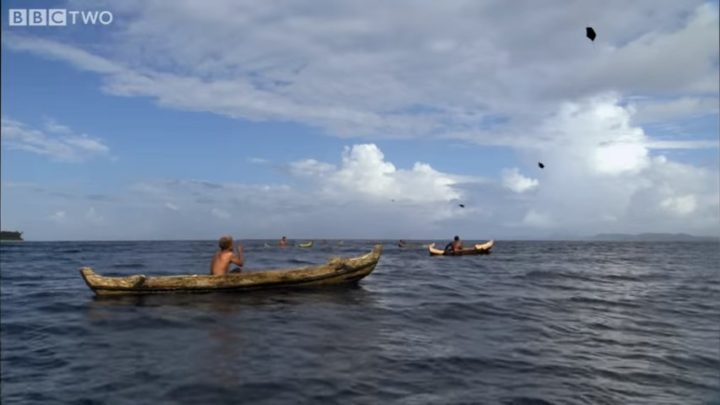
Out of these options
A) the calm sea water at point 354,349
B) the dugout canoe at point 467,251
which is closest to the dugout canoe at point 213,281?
the calm sea water at point 354,349

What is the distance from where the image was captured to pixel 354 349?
31.2 ft

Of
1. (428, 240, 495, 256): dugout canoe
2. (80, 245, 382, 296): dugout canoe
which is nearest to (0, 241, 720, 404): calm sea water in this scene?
(80, 245, 382, 296): dugout canoe

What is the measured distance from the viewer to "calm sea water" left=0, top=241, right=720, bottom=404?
23.7 feet

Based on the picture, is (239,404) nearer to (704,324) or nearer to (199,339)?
(199,339)

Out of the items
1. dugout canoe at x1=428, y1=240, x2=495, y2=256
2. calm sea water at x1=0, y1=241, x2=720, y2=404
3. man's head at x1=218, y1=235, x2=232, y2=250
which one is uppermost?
man's head at x1=218, y1=235, x2=232, y2=250

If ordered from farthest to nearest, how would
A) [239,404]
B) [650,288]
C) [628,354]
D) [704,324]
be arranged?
[650,288], [704,324], [628,354], [239,404]

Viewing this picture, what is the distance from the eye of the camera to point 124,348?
9570 mm

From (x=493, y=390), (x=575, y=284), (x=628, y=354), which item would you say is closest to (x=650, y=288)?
(x=575, y=284)

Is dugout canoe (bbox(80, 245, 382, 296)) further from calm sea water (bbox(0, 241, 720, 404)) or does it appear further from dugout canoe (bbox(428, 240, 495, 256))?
dugout canoe (bbox(428, 240, 495, 256))

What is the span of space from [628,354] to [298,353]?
629cm

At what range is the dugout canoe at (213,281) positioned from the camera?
16016 mm

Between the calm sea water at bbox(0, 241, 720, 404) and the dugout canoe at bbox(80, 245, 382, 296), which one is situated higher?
the dugout canoe at bbox(80, 245, 382, 296)

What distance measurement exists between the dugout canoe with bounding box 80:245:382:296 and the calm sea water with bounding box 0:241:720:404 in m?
→ 0.40

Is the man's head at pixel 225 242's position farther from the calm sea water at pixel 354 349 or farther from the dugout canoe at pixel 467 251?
the dugout canoe at pixel 467 251
